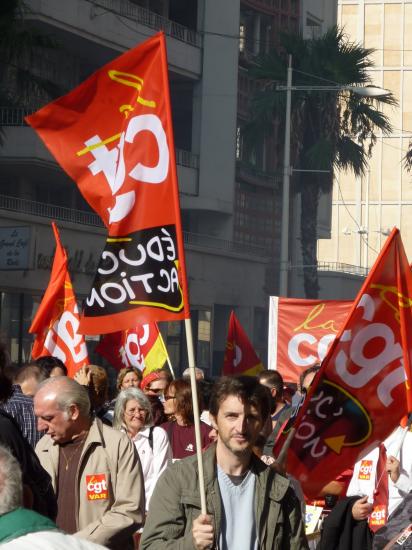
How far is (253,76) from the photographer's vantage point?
4488 centimetres

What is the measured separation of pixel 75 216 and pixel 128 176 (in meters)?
29.3

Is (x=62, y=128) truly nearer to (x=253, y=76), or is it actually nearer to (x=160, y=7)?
(x=160, y=7)

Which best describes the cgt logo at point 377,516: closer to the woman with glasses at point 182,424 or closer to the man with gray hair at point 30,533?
the woman with glasses at point 182,424

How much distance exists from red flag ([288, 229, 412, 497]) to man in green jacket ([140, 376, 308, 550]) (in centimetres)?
159

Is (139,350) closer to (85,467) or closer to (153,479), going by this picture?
(153,479)

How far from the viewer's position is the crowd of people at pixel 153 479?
5.00 m

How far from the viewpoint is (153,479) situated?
876 cm

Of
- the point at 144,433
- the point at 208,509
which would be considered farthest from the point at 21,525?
the point at 144,433

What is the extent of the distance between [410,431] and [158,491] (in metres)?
4.05

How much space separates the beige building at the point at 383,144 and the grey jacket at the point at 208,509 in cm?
8586

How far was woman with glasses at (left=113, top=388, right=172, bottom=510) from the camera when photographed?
8.80 metres

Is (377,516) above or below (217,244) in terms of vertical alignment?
below

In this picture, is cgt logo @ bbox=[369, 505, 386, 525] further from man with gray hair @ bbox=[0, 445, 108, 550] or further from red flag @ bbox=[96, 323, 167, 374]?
red flag @ bbox=[96, 323, 167, 374]

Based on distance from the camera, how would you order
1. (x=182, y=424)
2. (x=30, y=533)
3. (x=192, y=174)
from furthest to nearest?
1. (x=192, y=174)
2. (x=182, y=424)
3. (x=30, y=533)
